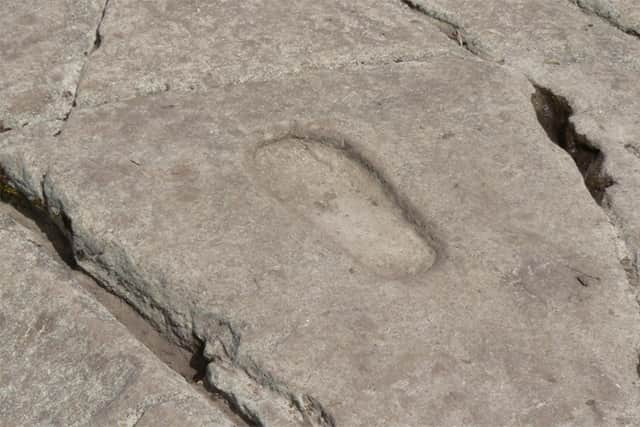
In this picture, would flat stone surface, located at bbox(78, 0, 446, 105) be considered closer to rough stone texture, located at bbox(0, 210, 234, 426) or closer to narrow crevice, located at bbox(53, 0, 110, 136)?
narrow crevice, located at bbox(53, 0, 110, 136)

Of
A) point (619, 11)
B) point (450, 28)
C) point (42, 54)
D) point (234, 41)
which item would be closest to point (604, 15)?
point (619, 11)

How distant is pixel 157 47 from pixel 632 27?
132cm

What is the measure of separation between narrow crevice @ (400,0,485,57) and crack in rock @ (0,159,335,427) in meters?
1.21

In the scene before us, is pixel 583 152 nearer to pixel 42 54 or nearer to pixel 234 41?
pixel 234 41

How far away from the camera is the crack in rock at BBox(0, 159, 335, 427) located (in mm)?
1759

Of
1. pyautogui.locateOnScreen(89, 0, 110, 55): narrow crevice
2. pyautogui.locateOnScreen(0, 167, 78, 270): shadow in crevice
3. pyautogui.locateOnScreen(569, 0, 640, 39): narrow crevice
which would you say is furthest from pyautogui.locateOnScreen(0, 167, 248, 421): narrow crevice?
pyautogui.locateOnScreen(569, 0, 640, 39): narrow crevice

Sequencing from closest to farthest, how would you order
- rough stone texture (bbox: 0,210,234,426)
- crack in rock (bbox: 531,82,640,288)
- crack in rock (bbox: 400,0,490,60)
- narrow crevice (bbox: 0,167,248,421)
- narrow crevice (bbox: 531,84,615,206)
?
rough stone texture (bbox: 0,210,234,426)
narrow crevice (bbox: 0,167,248,421)
crack in rock (bbox: 531,82,640,288)
narrow crevice (bbox: 531,84,615,206)
crack in rock (bbox: 400,0,490,60)

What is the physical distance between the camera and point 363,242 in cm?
214

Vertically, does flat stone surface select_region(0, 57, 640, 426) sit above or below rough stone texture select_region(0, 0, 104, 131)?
above

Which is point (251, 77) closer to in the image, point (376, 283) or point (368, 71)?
point (368, 71)

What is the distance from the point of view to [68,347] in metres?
1.88

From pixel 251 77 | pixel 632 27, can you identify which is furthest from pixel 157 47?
pixel 632 27

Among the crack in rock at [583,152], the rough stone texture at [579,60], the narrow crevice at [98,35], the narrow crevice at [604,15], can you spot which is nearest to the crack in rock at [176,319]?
the narrow crevice at [98,35]

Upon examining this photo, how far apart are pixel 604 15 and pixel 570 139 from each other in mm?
655
